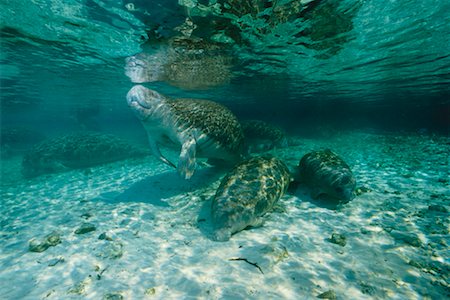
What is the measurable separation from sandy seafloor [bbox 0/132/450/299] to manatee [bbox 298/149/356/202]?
383mm

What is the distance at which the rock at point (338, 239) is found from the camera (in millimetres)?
4238

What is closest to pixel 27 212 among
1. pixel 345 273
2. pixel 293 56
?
pixel 345 273

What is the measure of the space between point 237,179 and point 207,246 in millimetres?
1858

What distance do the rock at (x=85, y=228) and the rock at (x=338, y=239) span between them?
5.04m

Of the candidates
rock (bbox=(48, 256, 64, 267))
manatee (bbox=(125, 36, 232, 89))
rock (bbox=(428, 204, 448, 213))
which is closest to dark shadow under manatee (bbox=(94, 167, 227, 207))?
rock (bbox=(48, 256, 64, 267))

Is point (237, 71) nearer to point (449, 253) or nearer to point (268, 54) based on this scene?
point (268, 54)

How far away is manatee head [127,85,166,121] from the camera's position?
6211mm

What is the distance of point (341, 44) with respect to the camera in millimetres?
10688

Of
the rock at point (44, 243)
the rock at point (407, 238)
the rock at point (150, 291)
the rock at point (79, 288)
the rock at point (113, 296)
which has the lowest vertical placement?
the rock at point (44, 243)

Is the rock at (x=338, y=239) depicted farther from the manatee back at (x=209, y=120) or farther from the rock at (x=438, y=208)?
the manatee back at (x=209, y=120)

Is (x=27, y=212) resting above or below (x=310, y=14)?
below

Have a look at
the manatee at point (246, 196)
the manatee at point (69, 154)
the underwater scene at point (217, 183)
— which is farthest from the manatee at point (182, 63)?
the manatee at point (246, 196)

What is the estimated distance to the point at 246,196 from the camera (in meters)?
5.05

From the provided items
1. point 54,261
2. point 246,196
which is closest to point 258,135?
point 246,196
